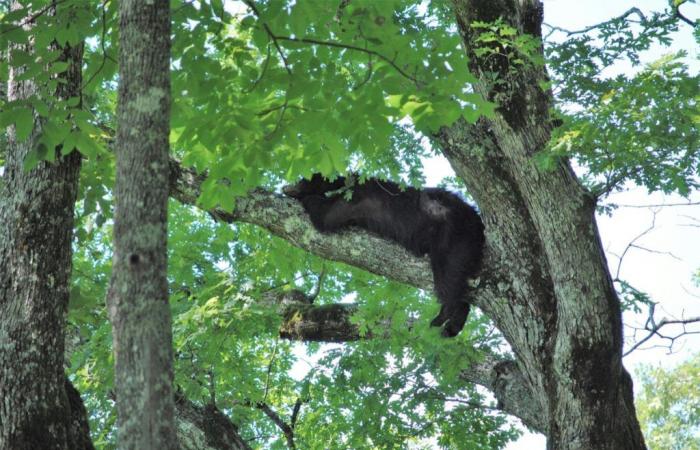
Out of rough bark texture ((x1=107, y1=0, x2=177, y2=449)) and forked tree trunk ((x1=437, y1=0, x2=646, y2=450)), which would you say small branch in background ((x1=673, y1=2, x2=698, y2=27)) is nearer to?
forked tree trunk ((x1=437, y1=0, x2=646, y2=450))

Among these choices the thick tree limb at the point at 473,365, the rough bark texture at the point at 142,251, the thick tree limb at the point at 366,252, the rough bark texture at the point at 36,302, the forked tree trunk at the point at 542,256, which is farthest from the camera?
the thick tree limb at the point at 473,365

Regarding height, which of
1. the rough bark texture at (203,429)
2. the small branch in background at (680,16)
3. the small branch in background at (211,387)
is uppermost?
the small branch in background at (680,16)

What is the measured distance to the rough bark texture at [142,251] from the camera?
2305 millimetres

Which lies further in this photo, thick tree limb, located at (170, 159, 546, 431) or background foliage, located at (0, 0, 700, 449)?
thick tree limb, located at (170, 159, 546, 431)

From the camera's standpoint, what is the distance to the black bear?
17.8 ft

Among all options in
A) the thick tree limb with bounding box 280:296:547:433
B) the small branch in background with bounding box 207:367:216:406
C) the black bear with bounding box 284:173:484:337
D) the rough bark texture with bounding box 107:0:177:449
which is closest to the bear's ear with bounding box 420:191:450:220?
the black bear with bounding box 284:173:484:337

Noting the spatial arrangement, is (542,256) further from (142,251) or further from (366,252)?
(142,251)

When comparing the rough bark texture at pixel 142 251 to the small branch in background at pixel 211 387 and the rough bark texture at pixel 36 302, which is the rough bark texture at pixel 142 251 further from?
the small branch in background at pixel 211 387

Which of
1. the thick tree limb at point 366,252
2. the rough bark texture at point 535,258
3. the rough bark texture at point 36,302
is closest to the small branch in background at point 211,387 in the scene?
the thick tree limb at point 366,252

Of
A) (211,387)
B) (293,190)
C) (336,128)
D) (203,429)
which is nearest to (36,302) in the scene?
(336,128)

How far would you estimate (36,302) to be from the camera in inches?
159

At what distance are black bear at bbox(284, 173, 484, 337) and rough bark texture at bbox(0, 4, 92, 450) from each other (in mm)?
1986

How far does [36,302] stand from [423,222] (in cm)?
283

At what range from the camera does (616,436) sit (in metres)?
4.98
